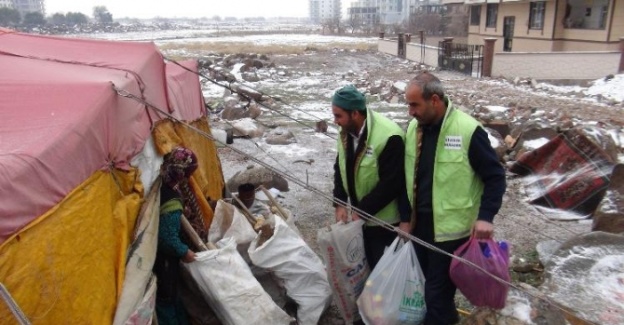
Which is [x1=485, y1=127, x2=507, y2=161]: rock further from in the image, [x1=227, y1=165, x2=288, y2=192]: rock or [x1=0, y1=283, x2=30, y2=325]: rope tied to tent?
[x1=0, y1=283, x2=30, y2=325]: rope tied to tent

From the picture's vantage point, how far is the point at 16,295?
67.6 inches

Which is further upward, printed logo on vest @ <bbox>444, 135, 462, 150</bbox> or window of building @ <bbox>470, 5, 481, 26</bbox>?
window of building @ <bbox>470, 5, 481, 26</bbox>

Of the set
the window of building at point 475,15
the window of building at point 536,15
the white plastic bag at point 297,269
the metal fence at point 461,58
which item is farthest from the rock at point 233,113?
the window of building at point 475,15

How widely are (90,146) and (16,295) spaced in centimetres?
86

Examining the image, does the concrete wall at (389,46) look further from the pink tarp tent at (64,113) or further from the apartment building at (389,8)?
the apartment building at (389,8)

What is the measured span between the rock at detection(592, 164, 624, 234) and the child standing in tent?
12.7 feet

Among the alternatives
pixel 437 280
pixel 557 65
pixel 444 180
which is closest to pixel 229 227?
pixel 437 280

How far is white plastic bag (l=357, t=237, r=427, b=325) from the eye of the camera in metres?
2.69

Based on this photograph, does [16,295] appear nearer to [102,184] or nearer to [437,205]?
[102,184]

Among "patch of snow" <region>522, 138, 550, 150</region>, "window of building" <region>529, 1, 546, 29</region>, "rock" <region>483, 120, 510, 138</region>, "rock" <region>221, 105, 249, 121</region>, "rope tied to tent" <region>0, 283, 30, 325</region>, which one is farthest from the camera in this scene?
"window of building" <region>529, 1, 546, 29</region>

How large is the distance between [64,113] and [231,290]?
4.51 ft

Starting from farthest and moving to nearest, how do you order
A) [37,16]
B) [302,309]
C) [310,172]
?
[37,16] < [310,172] < [302,309]

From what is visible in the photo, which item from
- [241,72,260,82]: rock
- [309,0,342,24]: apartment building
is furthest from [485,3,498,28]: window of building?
[309,0,342,24]: apartment building

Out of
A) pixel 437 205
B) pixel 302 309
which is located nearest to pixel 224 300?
pixel 302 309
